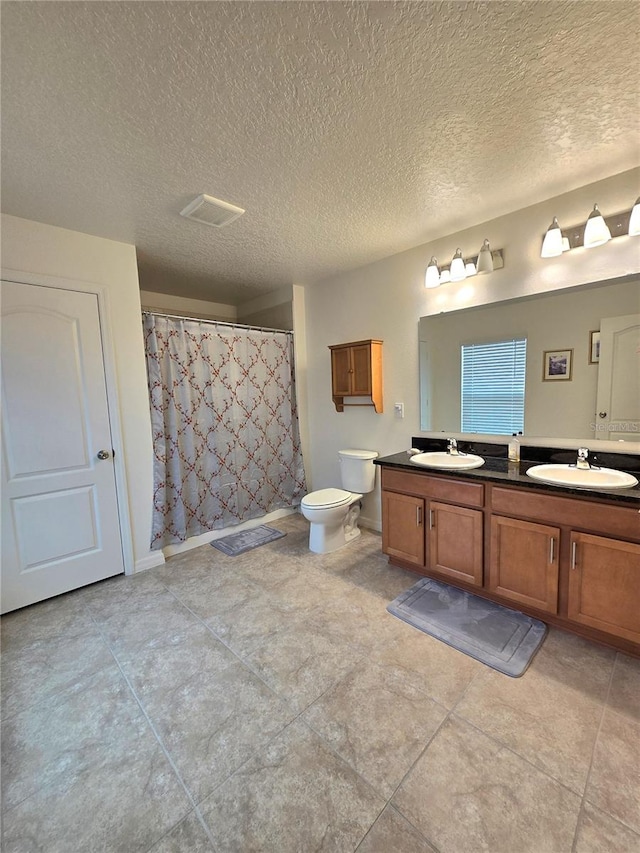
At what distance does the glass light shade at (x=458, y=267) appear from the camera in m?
2.34

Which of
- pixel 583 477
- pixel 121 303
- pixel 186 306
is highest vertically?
pixel 186 306

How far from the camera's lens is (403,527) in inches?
93.7

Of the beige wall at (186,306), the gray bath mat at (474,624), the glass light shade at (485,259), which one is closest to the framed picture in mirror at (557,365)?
the glass light shade at (485,259)

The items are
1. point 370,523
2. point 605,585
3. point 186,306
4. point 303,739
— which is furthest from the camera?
point 186,306

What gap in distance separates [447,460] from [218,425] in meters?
1.93

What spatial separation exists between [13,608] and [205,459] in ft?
4.94

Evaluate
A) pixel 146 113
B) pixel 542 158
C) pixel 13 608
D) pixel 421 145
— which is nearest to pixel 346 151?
pixel 421 145

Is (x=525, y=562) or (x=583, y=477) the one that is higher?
(x=583, y=477)

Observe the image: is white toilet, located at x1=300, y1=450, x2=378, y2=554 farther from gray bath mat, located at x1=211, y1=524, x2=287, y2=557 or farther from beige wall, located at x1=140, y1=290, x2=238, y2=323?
beige wall, located at x1=140, y1=290, x2=238, y2=323

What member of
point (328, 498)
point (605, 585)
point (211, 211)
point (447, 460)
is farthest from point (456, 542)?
point (211, 211)

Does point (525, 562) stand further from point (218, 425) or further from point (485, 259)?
point (218, 425)

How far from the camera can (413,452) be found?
2.67m

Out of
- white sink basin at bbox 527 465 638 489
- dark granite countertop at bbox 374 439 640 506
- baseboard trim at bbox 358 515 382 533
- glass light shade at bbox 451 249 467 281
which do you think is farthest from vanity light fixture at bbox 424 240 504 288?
baseboard trim at bbox 358 515 382 533

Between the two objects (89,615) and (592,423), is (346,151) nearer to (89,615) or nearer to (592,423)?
(592,423)
